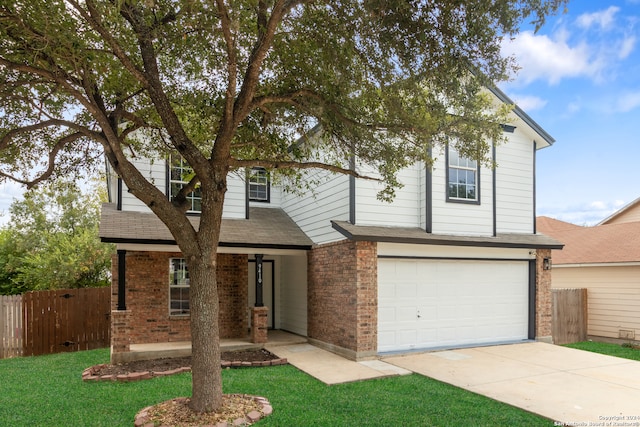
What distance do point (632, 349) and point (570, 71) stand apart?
32.4 ft

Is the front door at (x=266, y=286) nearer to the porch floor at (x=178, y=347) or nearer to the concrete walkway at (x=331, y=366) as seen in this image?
the porch floor at (x=178, y=347)

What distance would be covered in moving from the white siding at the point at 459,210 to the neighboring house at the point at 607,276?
208 inches

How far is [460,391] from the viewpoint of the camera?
7.58 metres

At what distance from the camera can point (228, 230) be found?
12117 mm

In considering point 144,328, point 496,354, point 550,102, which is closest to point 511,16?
point 496,354

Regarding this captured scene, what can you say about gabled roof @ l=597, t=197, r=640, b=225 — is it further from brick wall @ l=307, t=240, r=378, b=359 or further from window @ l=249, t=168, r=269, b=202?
window @ l=249, t=168, r=269, b=202

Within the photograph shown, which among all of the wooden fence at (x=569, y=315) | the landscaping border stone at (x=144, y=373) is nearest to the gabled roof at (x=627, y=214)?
the wooden fence at (x=569, y=315)

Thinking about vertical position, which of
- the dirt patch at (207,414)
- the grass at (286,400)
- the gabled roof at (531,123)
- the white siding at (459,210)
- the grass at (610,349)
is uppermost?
the gabled roof at (531,123)

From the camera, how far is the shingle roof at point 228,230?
10.6 metres

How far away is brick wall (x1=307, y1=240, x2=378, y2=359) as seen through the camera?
10.3 m

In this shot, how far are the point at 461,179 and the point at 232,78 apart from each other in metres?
7.60

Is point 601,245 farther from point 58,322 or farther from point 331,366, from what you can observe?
point 58,322

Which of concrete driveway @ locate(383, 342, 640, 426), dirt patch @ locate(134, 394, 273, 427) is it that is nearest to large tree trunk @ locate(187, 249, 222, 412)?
dirt patch @ locate(134, 394, 273, 427)

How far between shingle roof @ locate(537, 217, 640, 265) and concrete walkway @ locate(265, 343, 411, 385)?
926 centimetres
